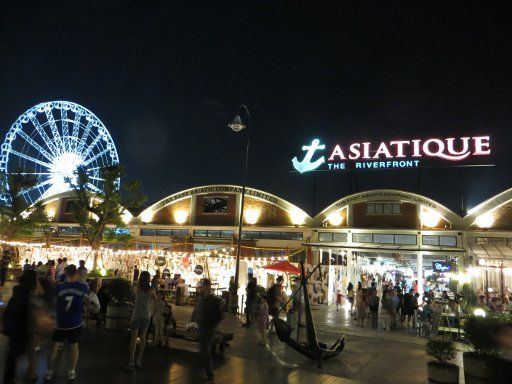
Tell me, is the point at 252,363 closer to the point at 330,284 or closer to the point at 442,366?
the point at 442,366

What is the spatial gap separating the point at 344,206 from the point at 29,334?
72.3 feet

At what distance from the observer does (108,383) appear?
24.2ft

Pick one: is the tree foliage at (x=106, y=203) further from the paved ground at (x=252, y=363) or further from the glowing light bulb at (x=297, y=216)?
the paved ground at (x=252, y=363)

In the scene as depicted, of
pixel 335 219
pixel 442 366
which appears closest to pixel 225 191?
pixel 335 219

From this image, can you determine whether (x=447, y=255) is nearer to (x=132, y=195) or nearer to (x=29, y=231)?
(x=132, y=195)

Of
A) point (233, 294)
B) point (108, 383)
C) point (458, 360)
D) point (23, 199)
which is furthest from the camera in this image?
point (23, 199)

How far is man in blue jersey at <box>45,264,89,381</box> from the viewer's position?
23.0 feet

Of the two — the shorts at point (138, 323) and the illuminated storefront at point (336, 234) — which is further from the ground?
Answer: the illuminated storefront at point (336, 234)

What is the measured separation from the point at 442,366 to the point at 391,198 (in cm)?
1828

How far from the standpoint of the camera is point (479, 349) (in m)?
7.74

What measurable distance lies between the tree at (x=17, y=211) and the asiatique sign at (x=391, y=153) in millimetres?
20452

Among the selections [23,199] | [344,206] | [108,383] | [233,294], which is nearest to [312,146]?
[344,206]

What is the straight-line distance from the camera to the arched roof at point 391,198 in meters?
24.0

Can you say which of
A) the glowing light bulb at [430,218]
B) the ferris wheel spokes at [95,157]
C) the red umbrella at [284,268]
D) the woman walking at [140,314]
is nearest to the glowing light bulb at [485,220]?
the glowing light bulb at [430,218]
